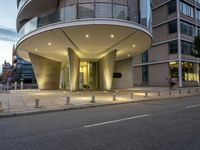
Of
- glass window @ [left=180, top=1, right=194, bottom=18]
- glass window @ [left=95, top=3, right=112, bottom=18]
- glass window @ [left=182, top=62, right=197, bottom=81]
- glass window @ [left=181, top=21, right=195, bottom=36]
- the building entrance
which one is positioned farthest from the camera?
glass window @ [left=180, top=1, right=194, bottom=18]

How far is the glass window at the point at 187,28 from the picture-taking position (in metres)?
38.4

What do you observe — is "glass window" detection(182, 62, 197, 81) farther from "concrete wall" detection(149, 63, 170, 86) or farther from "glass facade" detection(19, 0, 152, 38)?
"glass facade" detection(19, 0, 152, 38)

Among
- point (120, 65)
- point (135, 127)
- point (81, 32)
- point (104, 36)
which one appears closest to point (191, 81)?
point (120, 65)

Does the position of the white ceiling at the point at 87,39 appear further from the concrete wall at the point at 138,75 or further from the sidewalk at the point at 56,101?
the concrete wall at the point at 138,75

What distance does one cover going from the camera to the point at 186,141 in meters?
4.92

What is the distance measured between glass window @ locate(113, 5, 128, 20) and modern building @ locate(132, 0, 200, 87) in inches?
912

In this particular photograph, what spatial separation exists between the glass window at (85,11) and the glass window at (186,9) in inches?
1125

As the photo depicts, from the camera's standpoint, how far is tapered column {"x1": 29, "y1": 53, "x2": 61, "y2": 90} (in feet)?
92.0

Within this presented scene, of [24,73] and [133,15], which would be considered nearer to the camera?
[133,15]

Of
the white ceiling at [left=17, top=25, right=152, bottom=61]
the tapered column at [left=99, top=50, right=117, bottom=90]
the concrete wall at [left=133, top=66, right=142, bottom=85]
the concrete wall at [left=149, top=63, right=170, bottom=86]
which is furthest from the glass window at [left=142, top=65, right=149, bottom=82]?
the white ceiling at [left=17, top=25, right=152, bottom=61]

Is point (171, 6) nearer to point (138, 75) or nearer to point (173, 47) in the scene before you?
point (173, 47)

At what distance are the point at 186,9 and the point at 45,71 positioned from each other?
32180 millimetres

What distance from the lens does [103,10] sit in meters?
16.8

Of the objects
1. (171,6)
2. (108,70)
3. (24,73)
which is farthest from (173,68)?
(24,73)
